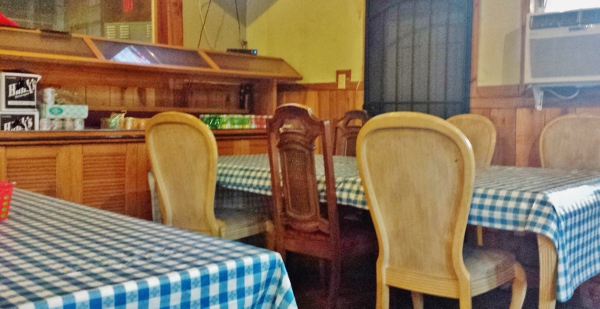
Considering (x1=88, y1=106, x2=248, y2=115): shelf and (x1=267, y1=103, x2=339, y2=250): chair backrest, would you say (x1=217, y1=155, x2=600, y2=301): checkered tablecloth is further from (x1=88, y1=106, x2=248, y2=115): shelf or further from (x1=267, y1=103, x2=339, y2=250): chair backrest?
(x1=88, y1=106, x2=248, y2=115): shelf

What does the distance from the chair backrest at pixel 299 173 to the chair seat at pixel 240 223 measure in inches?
8.7

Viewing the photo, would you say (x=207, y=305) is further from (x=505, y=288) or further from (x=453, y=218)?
(x=505, y=288)

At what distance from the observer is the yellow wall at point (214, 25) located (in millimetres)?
4371

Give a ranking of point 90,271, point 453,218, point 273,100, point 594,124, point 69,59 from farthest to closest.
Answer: point 273,100, point 69,59, point 594,124, point 453,218, point 90,271

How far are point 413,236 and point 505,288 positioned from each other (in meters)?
1.45

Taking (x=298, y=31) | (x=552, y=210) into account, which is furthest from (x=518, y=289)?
(x=298, y=31)

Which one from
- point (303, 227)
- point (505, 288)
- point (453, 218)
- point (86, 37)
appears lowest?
point (505, 288)

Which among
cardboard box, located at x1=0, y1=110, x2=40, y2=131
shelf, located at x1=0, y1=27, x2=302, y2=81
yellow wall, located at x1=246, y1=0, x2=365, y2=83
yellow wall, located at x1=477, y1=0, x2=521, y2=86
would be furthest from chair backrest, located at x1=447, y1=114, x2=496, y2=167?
cardboard box, located at x1=0, y1=110, x2=40, y2=131

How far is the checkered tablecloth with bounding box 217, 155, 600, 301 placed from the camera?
1.67 meters

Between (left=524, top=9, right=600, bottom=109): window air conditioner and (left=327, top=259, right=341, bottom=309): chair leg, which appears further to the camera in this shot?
(left=524, top=9, right=600, bottom=109): window air conditioner

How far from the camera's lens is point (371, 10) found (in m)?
4.06

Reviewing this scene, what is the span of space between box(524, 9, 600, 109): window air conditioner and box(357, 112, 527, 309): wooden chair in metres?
1.47

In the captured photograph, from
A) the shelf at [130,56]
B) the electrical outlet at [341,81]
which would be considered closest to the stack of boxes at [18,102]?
the shelf at [130,56]

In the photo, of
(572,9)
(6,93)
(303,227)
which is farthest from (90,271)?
(572,9)
